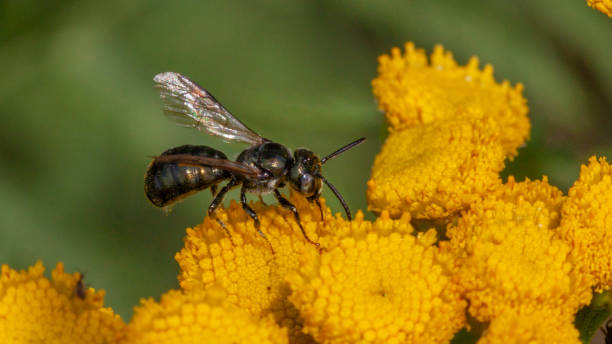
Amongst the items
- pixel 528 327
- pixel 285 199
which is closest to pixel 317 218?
pixel 285 199

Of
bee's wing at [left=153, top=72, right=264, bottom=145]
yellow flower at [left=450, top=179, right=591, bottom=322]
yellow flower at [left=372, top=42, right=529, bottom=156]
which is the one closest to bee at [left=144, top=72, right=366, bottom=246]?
bee's wing at [left=153, top=72, right=264, bottom=145]

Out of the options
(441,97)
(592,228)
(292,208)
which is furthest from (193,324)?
(441,97)

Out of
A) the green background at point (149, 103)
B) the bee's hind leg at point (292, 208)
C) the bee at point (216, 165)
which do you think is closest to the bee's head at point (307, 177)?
the bee at point (216, 165)

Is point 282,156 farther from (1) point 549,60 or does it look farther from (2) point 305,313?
(1) point 549,60

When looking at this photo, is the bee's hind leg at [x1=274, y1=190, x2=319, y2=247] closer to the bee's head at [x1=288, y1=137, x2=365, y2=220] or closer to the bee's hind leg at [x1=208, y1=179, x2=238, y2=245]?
the bee's head at [x1=288, y1=137, x2=365, y2=220]

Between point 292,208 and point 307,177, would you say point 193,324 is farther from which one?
point 307,177
